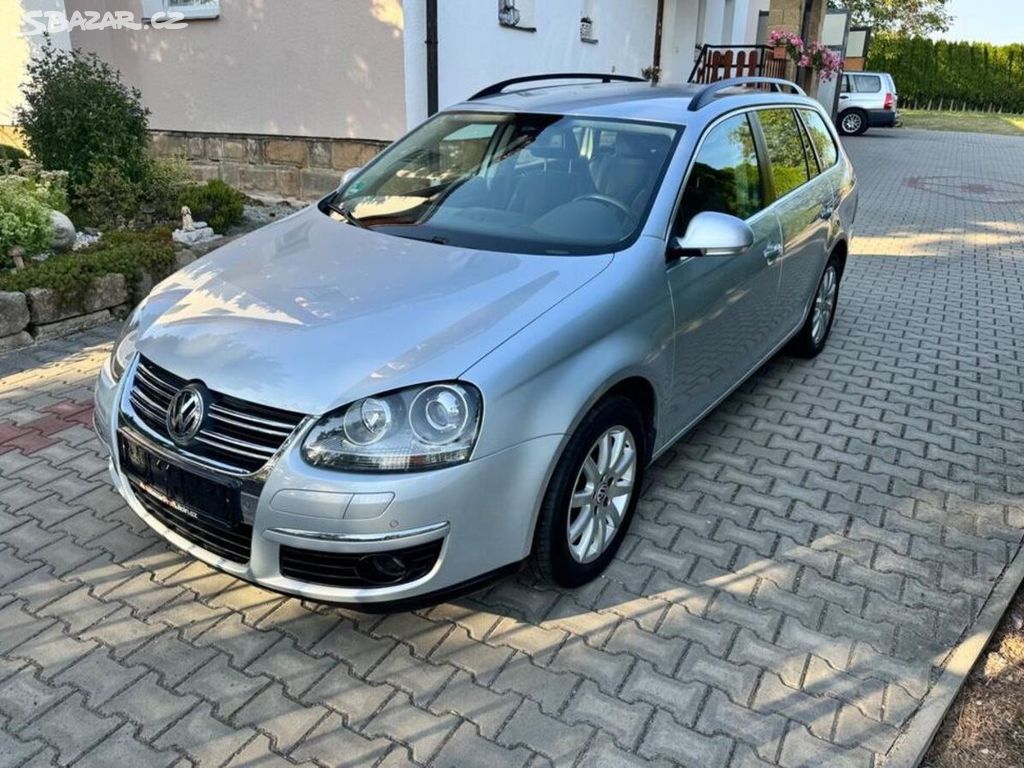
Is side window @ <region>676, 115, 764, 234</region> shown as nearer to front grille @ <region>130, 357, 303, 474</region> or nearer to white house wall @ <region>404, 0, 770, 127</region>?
front grille @ <region>130, 357, 303, 474</region>

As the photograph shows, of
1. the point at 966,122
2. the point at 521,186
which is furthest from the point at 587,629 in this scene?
the point at 966,122

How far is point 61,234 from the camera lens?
235 inches

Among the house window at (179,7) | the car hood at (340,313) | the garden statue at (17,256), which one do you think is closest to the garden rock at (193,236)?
the garden statue at (17,256)

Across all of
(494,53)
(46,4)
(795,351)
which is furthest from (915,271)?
(46,4)

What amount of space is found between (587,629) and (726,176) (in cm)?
212

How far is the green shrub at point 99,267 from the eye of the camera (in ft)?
17.4

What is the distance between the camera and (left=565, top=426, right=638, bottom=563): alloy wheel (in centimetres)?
284

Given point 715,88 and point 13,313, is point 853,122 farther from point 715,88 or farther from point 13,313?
point 13,313

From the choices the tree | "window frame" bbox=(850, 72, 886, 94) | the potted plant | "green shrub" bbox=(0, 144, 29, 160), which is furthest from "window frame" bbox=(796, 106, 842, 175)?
the tree

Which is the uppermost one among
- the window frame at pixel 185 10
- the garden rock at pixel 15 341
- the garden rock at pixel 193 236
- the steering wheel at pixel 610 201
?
the window frame at pixel 185 10

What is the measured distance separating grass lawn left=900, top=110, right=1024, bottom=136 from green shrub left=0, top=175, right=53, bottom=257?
29.4m

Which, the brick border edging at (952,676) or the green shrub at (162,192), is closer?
the brick border edging at (952,676)

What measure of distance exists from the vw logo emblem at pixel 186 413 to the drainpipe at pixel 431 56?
6.36 metres

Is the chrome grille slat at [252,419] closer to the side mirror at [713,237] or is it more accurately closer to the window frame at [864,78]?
the side mirror at [713,237]
